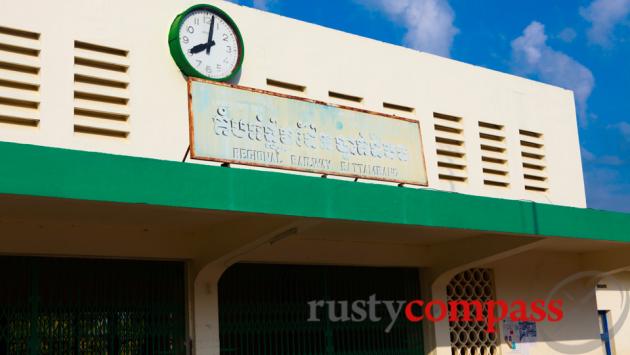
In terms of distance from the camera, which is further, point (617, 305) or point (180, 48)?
point (617, 305)

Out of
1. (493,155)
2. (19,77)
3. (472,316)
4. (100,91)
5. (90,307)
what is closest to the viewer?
(19,77)

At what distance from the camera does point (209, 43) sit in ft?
35.6

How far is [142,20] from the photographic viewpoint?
34.3ft

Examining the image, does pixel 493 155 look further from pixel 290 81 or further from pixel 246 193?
pixel 246 193

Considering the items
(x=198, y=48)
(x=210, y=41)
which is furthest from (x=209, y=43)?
(x=198, y=48)

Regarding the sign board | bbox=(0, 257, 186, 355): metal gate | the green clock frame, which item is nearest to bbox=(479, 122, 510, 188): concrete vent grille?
the sign board

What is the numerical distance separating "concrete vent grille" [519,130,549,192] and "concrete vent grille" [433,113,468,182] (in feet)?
4.95

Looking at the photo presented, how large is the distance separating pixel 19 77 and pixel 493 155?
296 inches

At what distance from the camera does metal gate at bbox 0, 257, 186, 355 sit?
9.36 metres

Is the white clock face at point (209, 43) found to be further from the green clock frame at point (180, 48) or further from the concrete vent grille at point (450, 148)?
the concrete vent grille at point (450, 148)

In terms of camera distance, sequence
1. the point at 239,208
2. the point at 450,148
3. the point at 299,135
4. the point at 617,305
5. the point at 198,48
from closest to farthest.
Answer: the point at 239,208 < the point at 299,135 < the point at 198,48 < the point at 450,148 < the point at 617,305

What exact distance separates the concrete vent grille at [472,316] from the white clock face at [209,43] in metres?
5.01

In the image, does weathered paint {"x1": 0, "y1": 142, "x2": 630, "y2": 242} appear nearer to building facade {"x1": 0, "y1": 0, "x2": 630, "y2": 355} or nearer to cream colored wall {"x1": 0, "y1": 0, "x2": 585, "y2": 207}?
building facade {"x1": 0, "y1": 0, "x2": 630, "y2": 355}

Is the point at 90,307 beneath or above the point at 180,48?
beneath
